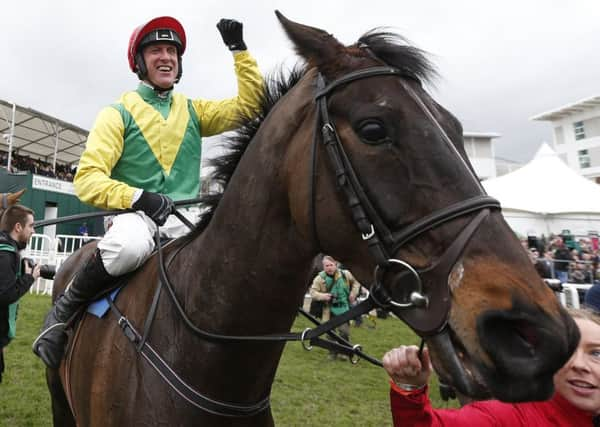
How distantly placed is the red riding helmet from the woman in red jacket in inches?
88.5

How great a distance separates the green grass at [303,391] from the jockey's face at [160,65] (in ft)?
12.6

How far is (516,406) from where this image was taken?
1741mm

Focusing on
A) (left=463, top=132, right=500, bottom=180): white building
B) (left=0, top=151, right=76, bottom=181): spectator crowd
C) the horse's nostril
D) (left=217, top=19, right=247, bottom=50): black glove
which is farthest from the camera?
(left=463, top=132, right=500, bottom=180): white building

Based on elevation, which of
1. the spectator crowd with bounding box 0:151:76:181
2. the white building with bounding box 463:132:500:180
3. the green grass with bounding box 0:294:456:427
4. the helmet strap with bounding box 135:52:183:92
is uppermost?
the white building with bounding box 463:132:500:180

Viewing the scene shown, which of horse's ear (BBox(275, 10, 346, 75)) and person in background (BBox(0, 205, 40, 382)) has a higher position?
horse's ear (BBox(275, 10, 346, 75))

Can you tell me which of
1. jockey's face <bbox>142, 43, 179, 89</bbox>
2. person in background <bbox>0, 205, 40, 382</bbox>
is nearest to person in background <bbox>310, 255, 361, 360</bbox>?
person in background <bbox>0, 205, 40, 382</bbox>

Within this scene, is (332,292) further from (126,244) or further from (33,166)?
(33,166)

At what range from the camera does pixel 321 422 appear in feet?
A: 16.4

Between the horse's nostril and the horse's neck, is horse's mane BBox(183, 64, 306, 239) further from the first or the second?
the horse's nostril

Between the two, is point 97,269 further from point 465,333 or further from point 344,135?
point 465,333

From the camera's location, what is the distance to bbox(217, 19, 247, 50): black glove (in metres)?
2.54

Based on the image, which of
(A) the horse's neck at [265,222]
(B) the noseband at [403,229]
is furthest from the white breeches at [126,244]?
(B) the noseband at [403,229]

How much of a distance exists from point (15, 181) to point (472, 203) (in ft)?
74.2

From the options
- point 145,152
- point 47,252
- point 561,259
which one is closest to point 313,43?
point 145,152
